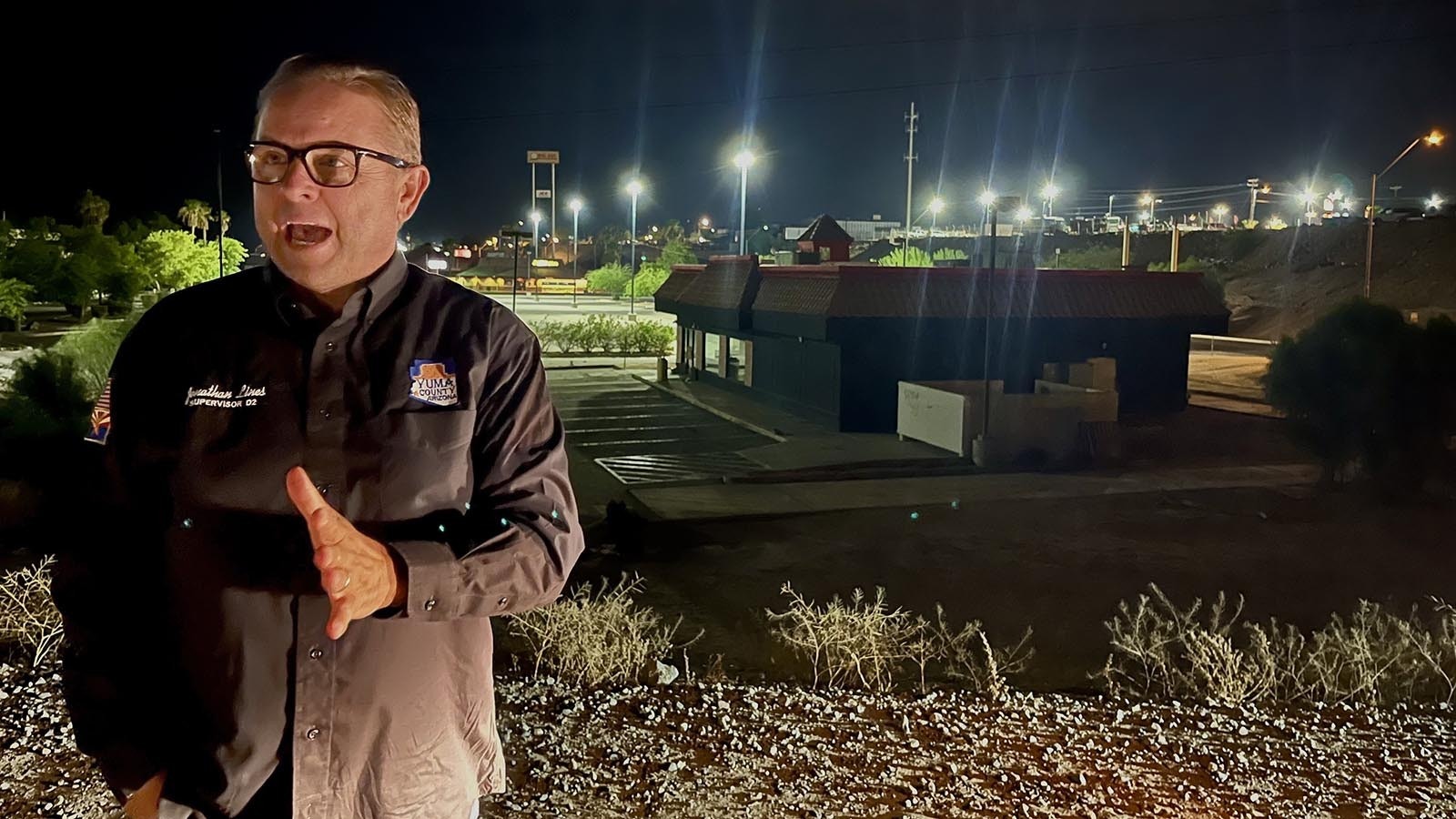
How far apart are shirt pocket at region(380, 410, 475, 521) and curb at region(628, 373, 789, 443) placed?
20352mm

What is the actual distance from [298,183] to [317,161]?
0.05 metres

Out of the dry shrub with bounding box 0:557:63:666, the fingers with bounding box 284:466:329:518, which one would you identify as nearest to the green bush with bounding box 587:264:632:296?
the dry shrub with bounding box 0:557:63:666

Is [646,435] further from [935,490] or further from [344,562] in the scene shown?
[344,562]

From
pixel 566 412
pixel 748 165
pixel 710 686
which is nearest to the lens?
pixel 710 686

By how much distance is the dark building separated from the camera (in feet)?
80.8

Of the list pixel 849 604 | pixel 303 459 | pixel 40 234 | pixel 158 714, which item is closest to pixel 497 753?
pixel 158 714

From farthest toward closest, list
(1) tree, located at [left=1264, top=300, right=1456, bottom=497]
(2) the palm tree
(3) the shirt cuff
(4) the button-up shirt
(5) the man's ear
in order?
(2) the palm tree
(1) tree, located at [left=1264, top=300, right=1456, bottom=497]
(5) the man's ear
(4) the button-up shirt
(3) the shirt cuff

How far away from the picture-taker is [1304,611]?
11.0m

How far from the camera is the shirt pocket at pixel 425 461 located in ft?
6.59

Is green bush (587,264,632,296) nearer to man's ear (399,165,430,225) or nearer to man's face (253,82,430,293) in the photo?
man's ear (399,165,430,225)

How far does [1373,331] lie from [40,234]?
49349 mm

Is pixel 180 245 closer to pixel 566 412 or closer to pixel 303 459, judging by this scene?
pixel 566 412

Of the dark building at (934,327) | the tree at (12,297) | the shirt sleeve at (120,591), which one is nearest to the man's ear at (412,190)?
the shirt sleeve at (120,591)

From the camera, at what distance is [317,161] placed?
6.76 feet
